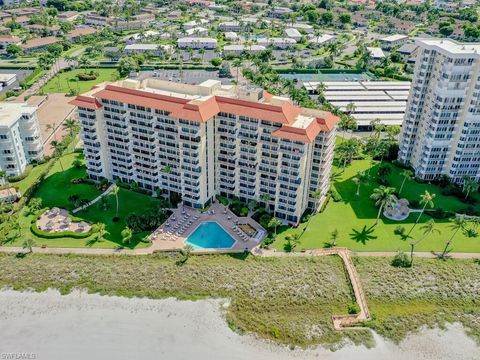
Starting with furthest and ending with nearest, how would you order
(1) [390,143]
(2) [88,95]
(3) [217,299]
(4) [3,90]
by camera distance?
(4) [3,90]
(1) [390,143]
(2) [88,95]
(3) [217,299]

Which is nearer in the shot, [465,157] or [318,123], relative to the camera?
[318,123]

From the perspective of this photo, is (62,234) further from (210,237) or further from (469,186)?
(469,186)

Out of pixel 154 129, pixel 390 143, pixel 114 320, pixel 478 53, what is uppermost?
pixel 478 53

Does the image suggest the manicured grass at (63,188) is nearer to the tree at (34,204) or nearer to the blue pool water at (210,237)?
the tree at (34,204)

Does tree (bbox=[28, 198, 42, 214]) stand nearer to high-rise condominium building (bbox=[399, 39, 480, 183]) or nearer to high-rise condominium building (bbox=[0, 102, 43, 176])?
high-rise condominium building (bbox=[0, 102, 43, 176])

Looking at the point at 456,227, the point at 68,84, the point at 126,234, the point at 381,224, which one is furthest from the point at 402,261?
the point at 68,84

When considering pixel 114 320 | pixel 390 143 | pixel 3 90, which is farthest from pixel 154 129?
pixel 3 90

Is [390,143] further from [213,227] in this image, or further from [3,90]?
[3,90]
